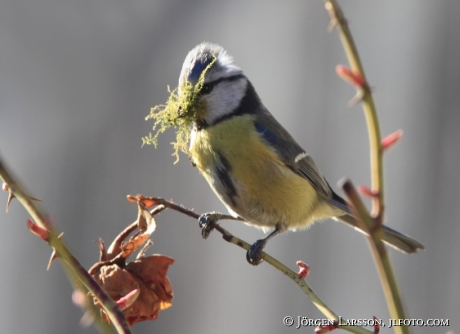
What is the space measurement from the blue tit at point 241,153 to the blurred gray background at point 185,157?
106 cm

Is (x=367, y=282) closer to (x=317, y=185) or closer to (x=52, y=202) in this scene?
(x=317, y=185)

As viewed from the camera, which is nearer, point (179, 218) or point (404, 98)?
point (404, 98)

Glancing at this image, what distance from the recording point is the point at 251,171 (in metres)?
1.56

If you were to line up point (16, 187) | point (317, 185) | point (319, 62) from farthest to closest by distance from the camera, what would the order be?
point (319, 62) → point (317, 185) → point (16, 187)

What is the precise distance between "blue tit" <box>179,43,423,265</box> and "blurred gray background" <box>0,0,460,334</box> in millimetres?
1057

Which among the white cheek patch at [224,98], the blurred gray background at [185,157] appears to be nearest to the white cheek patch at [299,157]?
the white cheek patch at [224,98]

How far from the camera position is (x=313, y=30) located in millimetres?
2990

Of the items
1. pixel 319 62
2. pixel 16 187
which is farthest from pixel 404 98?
pixel 16 187

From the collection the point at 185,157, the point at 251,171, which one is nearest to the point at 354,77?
the point at 251,171

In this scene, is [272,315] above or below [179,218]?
below

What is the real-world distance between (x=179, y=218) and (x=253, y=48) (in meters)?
0.95

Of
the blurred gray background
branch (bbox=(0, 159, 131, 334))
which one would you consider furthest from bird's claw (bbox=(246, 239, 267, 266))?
the blurred gray background

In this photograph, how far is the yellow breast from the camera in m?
1.55

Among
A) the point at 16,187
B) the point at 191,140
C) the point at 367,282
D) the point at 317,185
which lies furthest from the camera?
the point at 367,282
